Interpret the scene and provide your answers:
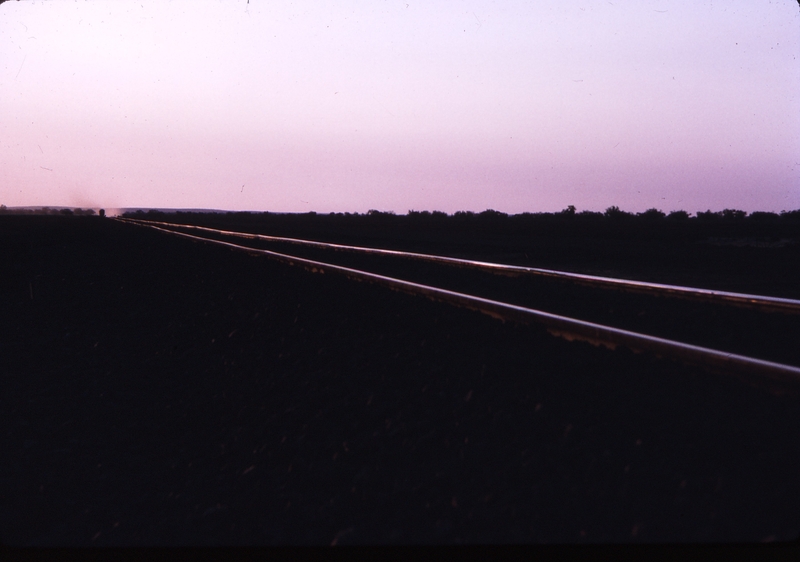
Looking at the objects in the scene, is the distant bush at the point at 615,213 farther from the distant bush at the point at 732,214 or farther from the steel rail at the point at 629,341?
the steel rail at the point at 629,341

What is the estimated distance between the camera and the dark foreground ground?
8.37ft

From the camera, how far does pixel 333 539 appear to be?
262 cm

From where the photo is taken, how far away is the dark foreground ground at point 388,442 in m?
2.55

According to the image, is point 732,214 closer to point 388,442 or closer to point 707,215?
point 707,215

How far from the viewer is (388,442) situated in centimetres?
345

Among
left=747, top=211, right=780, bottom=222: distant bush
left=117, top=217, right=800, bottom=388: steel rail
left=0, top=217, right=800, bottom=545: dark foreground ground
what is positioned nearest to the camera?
left=0, top=217, right=800, bottom=545: dark foreground ground

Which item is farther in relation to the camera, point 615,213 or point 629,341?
point 615,213

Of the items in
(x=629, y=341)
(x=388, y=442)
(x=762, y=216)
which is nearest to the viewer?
(x=388, y=442)

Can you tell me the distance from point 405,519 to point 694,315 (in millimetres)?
4882

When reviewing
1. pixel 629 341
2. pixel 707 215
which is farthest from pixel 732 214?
pixel 629 341

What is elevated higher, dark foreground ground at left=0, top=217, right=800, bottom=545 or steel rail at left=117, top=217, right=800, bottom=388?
steel rail at left=117, top=217, right=800, bottom=388

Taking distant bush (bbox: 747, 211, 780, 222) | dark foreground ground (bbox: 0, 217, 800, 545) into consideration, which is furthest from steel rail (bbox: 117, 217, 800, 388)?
distant bush (bbox: 747, 211, 780, 222)

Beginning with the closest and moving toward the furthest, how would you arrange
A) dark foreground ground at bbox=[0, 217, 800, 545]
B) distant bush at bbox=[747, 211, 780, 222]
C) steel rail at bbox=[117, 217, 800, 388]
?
dark foreground ground at bbox=[0, 217, 800, 545], steel rail at bbox=[117, 217, 800, 388], distant bush at bbox=[747, 211, 780, 222]

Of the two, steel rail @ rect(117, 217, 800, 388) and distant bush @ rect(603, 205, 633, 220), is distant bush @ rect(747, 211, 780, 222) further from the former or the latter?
steel rail @ rect(117, 217, 800, 388)
